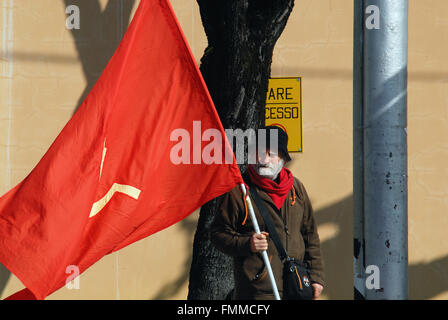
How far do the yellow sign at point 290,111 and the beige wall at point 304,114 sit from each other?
0.25 ft

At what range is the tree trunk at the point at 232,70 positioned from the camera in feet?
15.8

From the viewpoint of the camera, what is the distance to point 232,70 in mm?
4828

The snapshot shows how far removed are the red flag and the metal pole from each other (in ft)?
3.04

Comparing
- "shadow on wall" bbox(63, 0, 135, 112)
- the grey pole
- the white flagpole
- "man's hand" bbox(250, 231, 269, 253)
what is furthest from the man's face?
"shadow on wall" bbox(63, 0, 135, 112)

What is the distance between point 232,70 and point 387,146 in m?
1.43

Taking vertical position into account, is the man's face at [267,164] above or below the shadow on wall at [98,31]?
below

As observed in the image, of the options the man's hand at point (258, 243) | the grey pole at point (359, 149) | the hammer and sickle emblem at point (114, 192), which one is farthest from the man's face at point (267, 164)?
the hammer and sickle emblem at point (114, 192)

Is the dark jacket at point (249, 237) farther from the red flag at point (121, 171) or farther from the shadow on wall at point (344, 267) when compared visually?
the shadow on wall at point (344, 267)

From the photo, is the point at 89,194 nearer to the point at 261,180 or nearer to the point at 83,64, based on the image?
the point at 261,180

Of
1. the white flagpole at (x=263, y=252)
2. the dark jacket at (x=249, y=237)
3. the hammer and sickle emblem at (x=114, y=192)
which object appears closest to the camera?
the hammer and sickle emblem at (x=114, y=192)

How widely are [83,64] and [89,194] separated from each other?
380cm

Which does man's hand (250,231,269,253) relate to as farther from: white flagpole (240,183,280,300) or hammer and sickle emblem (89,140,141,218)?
hammer and sickle emblem (89,140,141,218)

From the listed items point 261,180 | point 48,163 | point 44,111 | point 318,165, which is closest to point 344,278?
point 318,165

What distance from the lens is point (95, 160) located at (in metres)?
3.42
